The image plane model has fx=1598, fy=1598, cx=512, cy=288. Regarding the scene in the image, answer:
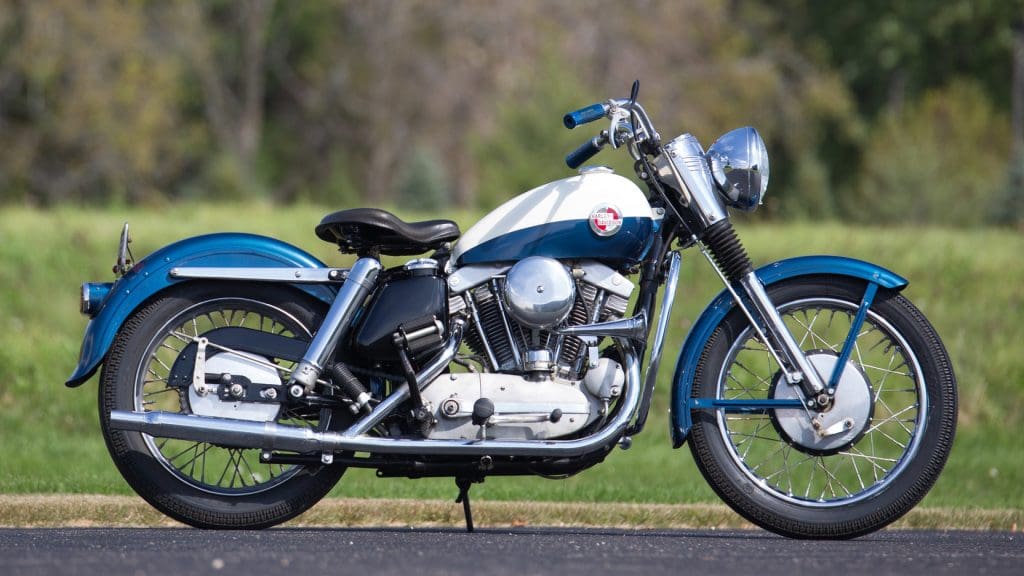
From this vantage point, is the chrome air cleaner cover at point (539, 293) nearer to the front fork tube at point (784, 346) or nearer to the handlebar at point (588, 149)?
the handlebar at point (588, 149)

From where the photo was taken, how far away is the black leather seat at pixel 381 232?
6.37m

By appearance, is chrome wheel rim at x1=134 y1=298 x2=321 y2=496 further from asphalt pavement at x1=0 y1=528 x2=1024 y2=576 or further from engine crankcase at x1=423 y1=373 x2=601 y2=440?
engine crankcase at x1=423 y1=373 x2=601 y2=440

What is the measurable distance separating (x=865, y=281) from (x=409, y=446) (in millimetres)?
1947

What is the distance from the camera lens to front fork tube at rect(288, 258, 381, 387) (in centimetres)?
633

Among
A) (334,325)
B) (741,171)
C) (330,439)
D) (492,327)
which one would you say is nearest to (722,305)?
(741,171)

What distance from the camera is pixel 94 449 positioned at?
33.1 feet

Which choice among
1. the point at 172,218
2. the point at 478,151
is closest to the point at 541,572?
the point at 172,218

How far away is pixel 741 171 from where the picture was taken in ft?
21.5

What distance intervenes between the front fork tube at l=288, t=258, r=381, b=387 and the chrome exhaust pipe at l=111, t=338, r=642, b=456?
20 cm

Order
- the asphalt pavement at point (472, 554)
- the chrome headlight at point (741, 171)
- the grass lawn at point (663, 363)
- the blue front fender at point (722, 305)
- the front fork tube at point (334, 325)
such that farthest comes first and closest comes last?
the grass lawn at point (663, 363) → the chrome headlight at point (741, 171) → the blue front fender at point (722, 305) → the front fork tube at point (334, 325) → the asphalt pavement at point (472, 554)

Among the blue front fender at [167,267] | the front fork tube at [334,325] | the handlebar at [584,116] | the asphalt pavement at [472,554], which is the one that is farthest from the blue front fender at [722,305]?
the blue front fender at [167,267]

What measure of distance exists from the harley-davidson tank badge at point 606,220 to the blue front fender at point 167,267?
1.13 meters

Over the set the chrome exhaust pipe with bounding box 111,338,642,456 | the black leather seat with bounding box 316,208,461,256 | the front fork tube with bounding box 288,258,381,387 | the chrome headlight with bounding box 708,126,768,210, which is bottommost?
the chrome exhaust pipe with bounding box 111,338,642,456

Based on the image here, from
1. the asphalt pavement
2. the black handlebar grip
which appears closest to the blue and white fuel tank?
the black handlebar grip
